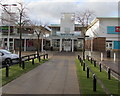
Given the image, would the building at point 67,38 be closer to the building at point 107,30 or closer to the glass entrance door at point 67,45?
the glass entrance door at point 67,45

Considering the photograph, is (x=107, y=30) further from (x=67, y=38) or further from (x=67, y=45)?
(x=67, y=45)

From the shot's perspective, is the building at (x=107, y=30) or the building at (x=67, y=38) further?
the building at (x=67, y=38)

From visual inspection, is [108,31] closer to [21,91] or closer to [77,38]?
[77,38]

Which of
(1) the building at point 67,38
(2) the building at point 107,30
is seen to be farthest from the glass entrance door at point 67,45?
(2) the building at point 107,30

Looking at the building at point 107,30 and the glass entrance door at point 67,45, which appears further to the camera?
the glass entrance door at point 67,45

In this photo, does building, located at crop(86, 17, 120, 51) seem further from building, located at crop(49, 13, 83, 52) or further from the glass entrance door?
the glass entrance door

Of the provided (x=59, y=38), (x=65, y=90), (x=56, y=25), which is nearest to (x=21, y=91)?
(x=65, y=90)

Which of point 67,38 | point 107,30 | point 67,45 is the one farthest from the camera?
point 67,45

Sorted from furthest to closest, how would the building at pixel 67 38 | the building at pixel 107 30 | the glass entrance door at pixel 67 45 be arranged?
the glass entrance door at pixel 67 45 < the building at pixel 67 38 < the building at pixel 107 30

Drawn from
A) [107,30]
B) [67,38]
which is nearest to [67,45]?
[67,38]

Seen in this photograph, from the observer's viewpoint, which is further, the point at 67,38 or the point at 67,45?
the point at 67,45

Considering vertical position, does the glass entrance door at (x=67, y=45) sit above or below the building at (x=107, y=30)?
below

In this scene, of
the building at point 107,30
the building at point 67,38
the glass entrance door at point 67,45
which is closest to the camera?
the building at point 107,30

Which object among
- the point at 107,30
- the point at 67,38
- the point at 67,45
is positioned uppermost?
the point at 107,30
